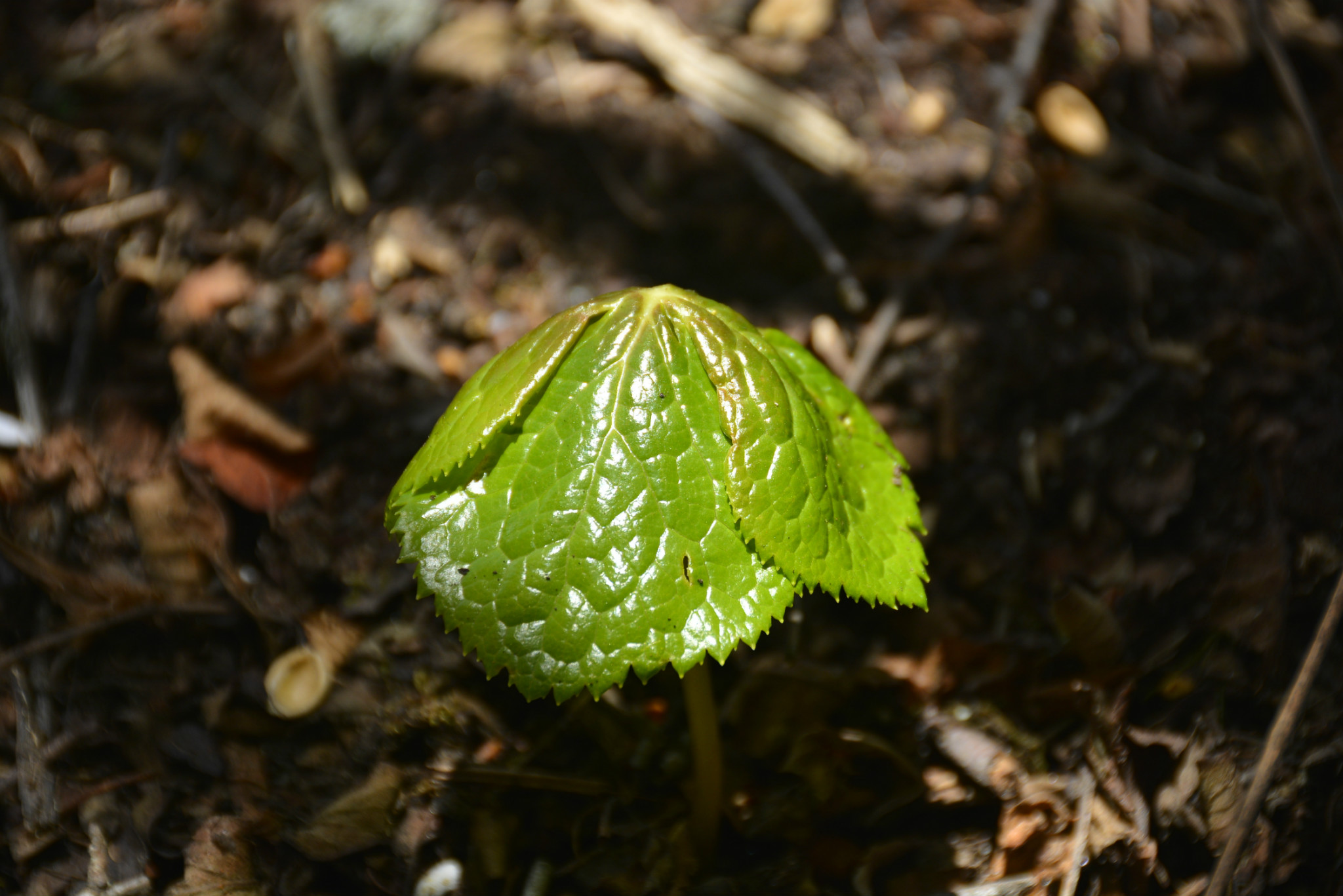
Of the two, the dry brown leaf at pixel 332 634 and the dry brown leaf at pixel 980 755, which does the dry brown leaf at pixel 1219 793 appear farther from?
the dry brown leaf at pixel 332 634

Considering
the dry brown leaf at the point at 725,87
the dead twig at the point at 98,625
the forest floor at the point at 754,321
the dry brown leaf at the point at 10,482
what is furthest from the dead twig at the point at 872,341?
the dry brown leaf at the point at 10,482

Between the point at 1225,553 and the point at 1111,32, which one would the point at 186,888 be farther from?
the point at 1111,32

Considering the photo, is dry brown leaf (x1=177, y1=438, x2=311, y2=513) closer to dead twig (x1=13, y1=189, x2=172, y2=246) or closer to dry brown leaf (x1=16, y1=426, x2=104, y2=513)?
dry brown leaf (x1=16, y1=426, x2=104, y2=513)

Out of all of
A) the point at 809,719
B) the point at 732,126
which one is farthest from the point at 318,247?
the point at 809,719

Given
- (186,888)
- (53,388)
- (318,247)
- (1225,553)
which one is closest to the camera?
(186,888)

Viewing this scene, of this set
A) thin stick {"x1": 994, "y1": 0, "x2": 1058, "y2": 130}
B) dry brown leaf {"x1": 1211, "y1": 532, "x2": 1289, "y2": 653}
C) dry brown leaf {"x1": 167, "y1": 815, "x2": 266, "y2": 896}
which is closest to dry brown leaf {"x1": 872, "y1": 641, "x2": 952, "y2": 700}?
dry brown leaf {"x1": 1211, "y1": 532, "x2": 1289, "y2": 653}

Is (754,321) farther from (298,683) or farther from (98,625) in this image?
(98,625)

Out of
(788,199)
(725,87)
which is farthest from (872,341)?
(725,87)
